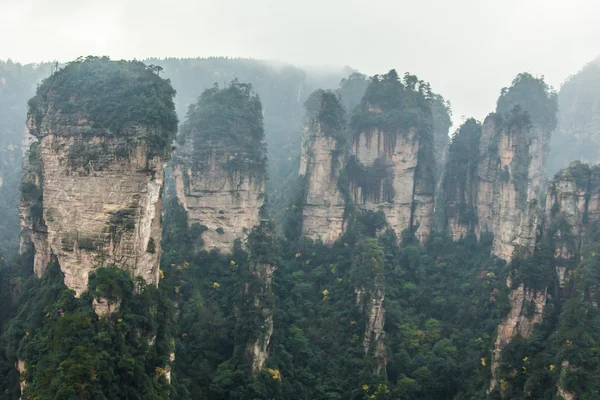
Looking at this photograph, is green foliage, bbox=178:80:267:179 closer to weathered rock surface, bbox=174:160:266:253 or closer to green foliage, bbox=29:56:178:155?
weathered rock surface, bbox=174:160:266:253

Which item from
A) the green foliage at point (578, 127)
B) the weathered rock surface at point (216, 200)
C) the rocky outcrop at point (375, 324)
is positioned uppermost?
the green foliage at point (578, 127)

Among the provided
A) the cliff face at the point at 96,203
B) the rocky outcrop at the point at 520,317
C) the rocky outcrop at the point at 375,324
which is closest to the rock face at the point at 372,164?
the rocky outcrop at the point at 375,324

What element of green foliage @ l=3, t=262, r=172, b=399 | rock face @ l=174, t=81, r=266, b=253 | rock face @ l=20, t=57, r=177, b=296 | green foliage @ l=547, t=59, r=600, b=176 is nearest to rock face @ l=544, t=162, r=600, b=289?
rock face @ l=174, t=81, r=266, b=253

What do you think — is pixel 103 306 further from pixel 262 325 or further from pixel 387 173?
pixel 387 173

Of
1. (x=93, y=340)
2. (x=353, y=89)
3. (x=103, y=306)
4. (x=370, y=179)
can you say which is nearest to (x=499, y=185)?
(x=370, y=179)

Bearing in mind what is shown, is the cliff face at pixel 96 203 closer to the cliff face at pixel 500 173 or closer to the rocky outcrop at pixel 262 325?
the rocky outcrop at pixel 262 325

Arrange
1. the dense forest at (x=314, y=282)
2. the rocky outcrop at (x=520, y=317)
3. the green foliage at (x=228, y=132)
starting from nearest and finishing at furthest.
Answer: the dense forest at (x=314, y=282), the rocky outcrop at (x=520, y=317), the green foliage at (x=228, y=132)

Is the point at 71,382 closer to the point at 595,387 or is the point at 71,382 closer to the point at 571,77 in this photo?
the point at 595,387

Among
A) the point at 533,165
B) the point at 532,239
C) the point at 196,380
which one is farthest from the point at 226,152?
the point at 533,165
